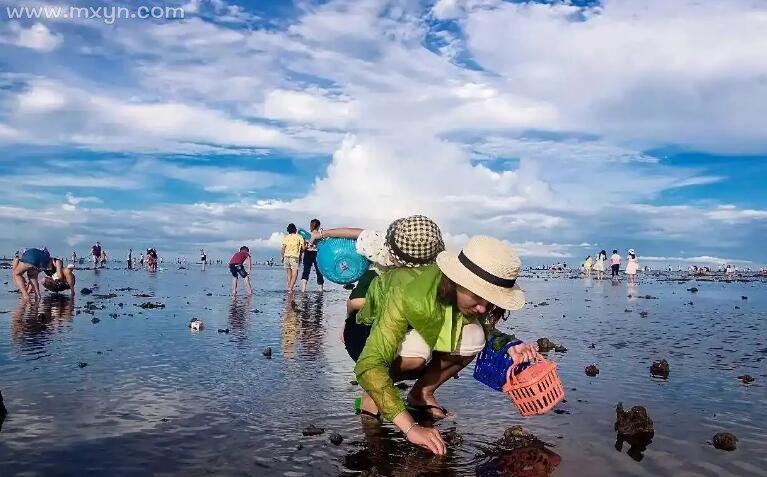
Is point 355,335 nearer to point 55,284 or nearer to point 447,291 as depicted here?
point 447,291

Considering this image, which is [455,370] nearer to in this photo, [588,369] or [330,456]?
[330,456]

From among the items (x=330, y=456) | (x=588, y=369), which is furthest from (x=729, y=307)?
(x=330, y=456)

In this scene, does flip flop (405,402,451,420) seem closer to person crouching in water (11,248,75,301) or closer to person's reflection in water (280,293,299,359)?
person's reflection in water (280,293,299,359)

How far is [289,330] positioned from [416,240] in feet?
23.6

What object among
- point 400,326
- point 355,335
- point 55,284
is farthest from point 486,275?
point 55,284

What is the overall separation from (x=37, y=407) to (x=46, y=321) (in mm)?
7630

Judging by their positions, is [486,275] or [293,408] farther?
[293,408]

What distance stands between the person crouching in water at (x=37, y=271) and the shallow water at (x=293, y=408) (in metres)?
6.91

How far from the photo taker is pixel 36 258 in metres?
18.0

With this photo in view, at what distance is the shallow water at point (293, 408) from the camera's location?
14.7ft

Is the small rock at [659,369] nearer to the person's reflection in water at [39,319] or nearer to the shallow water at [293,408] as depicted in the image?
the shallow water at [293,408]

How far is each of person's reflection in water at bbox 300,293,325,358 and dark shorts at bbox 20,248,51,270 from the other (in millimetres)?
7703

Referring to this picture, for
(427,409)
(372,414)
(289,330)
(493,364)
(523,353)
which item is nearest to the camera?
(523,353)

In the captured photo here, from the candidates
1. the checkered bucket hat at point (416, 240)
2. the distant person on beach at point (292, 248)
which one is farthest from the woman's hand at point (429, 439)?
the distant person on beach at point (292, 248)
